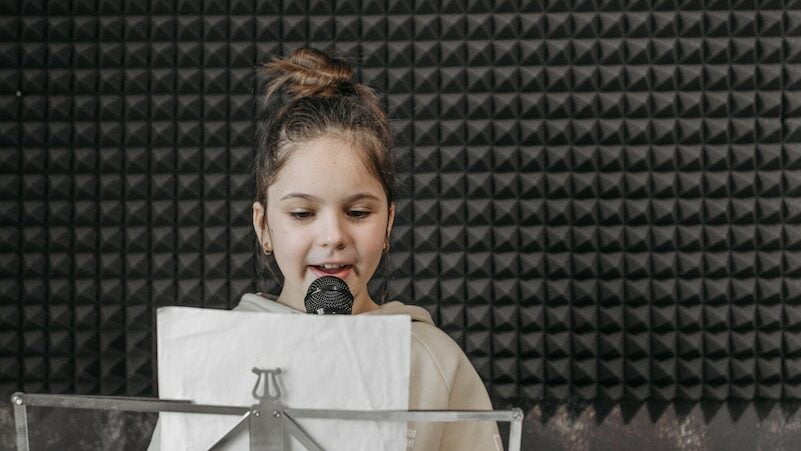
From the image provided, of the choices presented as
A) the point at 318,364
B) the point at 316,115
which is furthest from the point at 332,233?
the point at 318,364

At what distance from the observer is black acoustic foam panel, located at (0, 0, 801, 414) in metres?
1.58

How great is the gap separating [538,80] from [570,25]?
0.12 m

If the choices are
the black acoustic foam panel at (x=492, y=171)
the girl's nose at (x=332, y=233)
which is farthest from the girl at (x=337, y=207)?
the black acoustic foam panel at (x=492, y=171)

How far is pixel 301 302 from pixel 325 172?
0.13 meters

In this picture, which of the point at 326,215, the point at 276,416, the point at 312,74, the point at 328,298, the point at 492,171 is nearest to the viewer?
the point at 276,416

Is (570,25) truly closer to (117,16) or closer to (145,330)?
(117,16)

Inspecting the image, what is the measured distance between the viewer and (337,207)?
0.70 m

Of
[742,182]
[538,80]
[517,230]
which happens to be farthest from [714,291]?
[538,80]

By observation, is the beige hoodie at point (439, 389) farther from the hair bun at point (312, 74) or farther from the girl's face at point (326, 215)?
the hair bun at point (312, 74)

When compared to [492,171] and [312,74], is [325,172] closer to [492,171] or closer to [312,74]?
[312,74]

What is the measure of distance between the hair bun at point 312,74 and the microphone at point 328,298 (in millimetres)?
251

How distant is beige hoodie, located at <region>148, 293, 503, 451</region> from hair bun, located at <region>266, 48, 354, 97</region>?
0.20m

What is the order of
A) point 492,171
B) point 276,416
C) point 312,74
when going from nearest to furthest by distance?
point 276,416
point 312,74
point 492,171

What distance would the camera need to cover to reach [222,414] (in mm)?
Answer: 476
